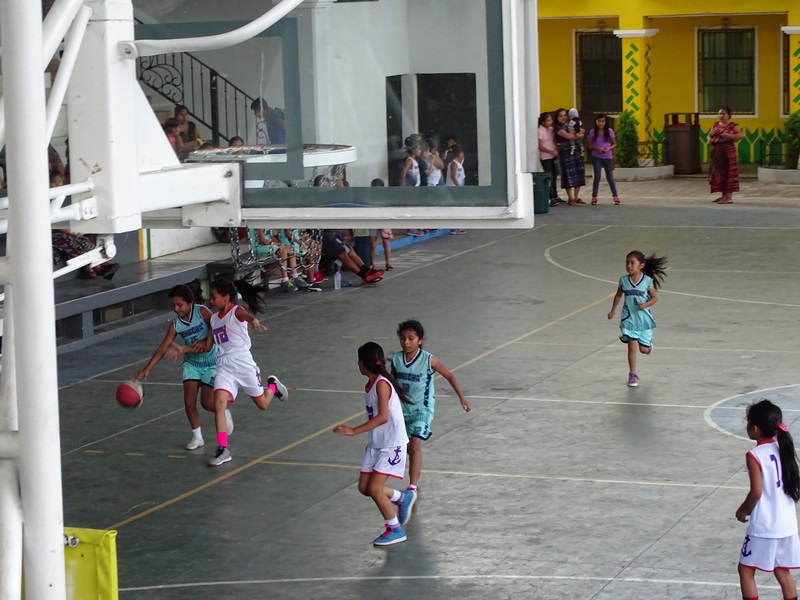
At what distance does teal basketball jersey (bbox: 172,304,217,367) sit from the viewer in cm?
1266

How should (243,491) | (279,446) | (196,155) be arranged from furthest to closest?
(279,446) → (243,491) → (196,155)

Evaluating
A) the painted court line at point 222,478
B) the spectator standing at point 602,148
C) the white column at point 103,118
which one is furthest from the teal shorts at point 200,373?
the spectator standing at point 602,148

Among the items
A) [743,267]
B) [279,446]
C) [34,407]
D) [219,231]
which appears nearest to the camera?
[34,407]

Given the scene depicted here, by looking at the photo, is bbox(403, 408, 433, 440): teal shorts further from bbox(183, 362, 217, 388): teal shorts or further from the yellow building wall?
the yellow building wall

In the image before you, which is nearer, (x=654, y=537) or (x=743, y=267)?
(x=654, y=537)

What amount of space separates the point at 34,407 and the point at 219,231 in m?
18.3

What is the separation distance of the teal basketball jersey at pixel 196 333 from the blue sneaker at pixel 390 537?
10.6ft

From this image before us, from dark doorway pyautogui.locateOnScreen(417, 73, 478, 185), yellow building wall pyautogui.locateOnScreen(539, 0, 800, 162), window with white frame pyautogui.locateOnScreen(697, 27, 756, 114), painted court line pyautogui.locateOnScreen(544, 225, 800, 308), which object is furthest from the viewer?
window with white frame pyautogui.locateOnScreen(697, 27, 756, 114)

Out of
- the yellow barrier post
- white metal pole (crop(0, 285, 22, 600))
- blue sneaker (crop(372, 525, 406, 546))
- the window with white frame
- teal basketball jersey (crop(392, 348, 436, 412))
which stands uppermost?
the window with white frame

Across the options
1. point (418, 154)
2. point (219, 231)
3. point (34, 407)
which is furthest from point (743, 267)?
point (34, 407)

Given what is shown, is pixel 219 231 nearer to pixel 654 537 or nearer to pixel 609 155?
pixel 609 155

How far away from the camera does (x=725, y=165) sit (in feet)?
96.3

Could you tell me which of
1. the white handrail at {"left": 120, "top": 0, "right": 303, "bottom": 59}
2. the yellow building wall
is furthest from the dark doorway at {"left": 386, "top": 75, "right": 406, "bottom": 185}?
the yellow building wall

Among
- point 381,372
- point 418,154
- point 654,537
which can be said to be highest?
point 418,154
